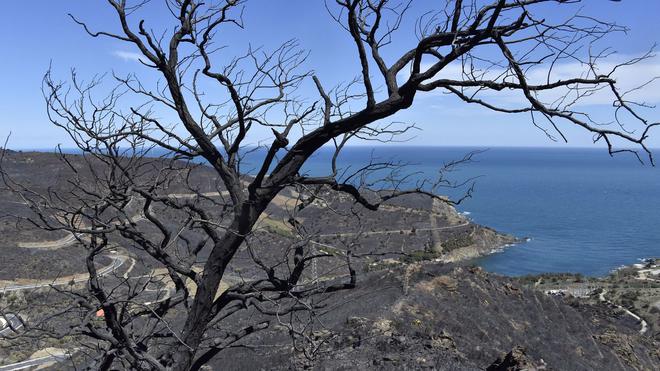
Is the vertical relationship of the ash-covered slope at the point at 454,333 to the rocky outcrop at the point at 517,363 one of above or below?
below

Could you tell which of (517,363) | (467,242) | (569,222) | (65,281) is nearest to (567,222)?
(569,222)

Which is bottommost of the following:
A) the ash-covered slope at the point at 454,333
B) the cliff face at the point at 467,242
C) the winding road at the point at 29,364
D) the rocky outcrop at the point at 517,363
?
the cliff face at the point at 467,242

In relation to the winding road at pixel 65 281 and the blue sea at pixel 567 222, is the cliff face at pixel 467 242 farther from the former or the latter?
the winding road at pixel 65 281

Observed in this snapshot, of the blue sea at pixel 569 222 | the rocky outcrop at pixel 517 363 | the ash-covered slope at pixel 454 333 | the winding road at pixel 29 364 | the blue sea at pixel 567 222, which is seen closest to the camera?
the rocky outcrop at pixel 517 363

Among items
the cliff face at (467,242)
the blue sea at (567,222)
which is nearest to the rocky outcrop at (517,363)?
the blue sea at (567,222)

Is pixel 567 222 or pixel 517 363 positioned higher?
pixel 517 363

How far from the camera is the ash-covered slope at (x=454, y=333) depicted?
527 inches

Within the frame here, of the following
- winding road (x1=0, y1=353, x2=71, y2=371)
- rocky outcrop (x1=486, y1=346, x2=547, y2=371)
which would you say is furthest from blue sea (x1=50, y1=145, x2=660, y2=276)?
winding road (x1=0, y1=353, x2=71, y2=371)

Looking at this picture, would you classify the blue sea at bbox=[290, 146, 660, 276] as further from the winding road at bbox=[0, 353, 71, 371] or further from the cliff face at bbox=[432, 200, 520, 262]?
the winding road at bbox=[0, 353, 71, 371]

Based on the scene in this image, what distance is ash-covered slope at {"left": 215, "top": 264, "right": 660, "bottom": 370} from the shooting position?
13.4 meters

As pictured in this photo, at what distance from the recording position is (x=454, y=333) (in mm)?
16078

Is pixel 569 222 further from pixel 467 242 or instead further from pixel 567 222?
pixel 467 242

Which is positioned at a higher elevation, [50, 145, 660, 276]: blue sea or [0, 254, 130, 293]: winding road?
[0, 254, 130, 293]: winding road

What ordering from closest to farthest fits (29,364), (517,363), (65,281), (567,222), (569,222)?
(517,363), (29,364), (65,281), (567,222), (569,222)
